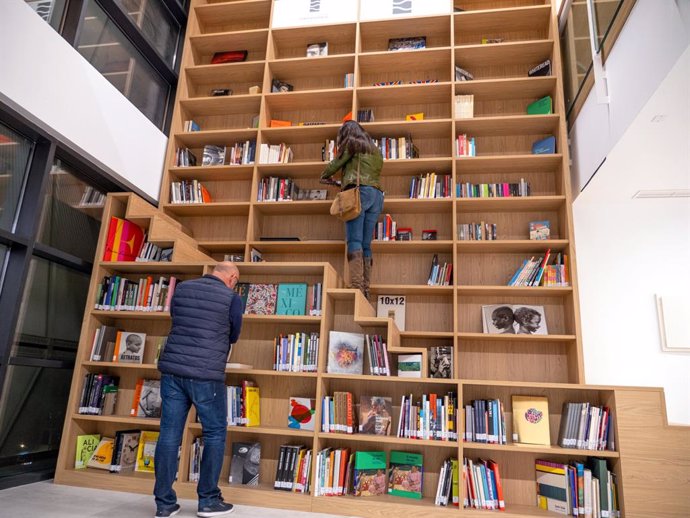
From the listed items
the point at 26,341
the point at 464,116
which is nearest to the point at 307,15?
the point at 464,116

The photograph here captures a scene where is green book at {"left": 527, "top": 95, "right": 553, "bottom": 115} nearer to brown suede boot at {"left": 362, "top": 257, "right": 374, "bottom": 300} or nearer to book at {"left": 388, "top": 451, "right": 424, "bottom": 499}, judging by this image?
brown suede boot at {"left": 362, "top": 257, "right": 374, "bottom": 300}

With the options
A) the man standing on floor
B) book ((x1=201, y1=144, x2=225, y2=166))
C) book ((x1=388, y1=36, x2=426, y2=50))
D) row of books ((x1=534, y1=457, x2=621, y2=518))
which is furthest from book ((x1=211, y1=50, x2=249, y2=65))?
row of books ((x1=534, y1=457, x2=621, y2=518))

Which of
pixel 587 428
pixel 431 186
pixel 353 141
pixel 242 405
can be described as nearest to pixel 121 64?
pixel 353 141

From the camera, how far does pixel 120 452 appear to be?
3.38 metres

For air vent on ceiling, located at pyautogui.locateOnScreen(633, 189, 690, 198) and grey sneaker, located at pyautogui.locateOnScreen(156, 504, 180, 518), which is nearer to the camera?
grey sneaker, located at pyautogui.locateOnScreen(156, 504, 180, 518)

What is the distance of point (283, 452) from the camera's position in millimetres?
3152

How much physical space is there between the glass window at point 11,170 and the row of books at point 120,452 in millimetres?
1637

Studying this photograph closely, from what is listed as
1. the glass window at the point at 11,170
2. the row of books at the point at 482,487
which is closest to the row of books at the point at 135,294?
the glass window at the point at 11,170

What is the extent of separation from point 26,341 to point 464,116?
13.0ft

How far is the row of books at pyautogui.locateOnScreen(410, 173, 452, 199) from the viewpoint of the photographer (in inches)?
169

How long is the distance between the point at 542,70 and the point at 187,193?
354 centimetres

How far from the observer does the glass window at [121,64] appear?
3906 mm

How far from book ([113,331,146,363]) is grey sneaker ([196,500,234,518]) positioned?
56.8 inches

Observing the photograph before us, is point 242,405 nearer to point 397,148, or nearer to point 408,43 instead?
point 397,148
